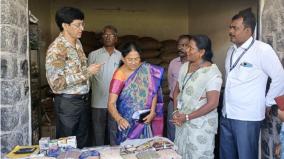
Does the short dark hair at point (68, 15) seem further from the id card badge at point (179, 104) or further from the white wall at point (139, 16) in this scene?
the white wall at point (139, 16)

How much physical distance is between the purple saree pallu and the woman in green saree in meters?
0.25

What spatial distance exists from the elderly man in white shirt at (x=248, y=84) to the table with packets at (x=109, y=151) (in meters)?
0.75

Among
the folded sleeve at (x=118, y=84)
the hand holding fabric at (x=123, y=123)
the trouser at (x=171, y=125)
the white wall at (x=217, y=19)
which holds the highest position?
the white wall at (x=217, y=19)

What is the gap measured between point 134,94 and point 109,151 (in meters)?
0.56

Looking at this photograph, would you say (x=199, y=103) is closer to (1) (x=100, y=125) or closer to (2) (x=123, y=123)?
(2) (x=123, y=123)

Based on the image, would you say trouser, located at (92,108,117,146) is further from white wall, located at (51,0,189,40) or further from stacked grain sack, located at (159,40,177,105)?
white wall, located at (51,0,189,40)

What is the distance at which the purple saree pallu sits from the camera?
2.63 meters

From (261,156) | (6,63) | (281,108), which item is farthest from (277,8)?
(6,63)

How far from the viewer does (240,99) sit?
274cm

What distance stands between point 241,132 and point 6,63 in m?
1.87

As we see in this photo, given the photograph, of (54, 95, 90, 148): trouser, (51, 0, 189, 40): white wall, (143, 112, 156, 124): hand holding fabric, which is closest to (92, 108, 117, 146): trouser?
(54, 95, 90, 148): trouser

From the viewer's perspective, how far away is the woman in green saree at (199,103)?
262cm

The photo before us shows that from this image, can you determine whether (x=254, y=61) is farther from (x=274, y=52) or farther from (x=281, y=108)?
(x=281, y=108)

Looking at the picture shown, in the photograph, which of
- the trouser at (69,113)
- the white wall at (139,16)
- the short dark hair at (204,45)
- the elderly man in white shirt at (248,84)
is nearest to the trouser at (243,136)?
the elderly man in white shirt at (248,84)
